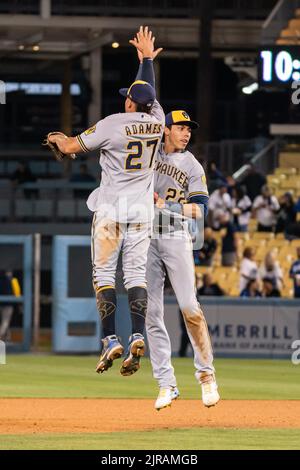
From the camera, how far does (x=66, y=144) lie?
1010 centimetres

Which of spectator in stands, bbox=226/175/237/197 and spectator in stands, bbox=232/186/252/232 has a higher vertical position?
spectator in stands, bbox=226/175/237/197

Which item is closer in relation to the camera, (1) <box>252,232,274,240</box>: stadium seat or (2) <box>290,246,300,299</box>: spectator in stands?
(2) <box>290,246,300,299</box>: spectator in stands

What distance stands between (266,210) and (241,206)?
1.75ft

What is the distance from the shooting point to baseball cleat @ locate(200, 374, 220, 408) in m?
11.2

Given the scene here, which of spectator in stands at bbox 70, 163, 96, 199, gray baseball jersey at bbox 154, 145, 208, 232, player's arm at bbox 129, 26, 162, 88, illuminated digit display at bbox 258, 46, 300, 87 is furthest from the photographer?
spectator in stands at bbox 70, 163, 96, 199

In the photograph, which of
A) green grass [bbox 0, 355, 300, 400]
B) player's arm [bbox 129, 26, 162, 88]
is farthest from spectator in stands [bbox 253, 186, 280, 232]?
player's arm [bbox 129, 26, 162, 88]

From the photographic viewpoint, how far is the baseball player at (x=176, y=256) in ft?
36.6

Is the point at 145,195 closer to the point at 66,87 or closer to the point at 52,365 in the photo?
the point at 52,365

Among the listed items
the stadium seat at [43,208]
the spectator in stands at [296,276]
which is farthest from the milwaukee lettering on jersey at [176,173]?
the stadium seat at [43,208]

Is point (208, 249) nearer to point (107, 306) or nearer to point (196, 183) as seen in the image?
point (196, 183)

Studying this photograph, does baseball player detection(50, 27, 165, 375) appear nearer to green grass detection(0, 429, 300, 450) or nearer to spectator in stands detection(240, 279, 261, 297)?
green grass detection(0, 429, 300, 450)

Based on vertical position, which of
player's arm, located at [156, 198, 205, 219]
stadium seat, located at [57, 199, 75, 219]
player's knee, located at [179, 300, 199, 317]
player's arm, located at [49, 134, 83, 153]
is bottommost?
player's knee, located at [179, 300, 199, 317]

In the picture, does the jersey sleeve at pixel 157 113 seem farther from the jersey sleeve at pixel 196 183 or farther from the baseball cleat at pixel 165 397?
the baseball cleat at pixel 165 397
